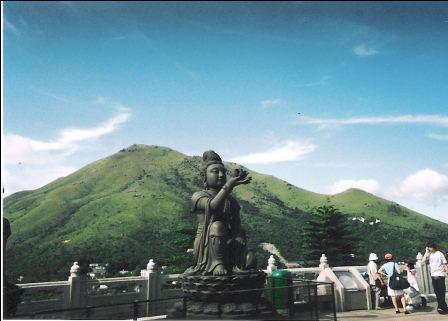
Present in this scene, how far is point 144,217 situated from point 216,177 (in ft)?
203

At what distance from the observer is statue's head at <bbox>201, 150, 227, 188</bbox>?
9320 mm

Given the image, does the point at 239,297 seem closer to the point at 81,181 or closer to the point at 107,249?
the point at 107,249

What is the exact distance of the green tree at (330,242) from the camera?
126 feet

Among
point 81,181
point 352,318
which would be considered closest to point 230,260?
point 352,318

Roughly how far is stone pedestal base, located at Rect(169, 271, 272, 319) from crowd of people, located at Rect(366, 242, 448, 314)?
3767 mm

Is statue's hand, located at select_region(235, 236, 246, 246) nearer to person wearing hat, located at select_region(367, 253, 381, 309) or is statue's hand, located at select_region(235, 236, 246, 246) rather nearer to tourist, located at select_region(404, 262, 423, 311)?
person wearing hat, located at select_region(367, 253, 381, 309)

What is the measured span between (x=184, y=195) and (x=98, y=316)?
239 ft

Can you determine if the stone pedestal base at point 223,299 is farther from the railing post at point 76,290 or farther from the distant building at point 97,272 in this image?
the distant building at point 97,272

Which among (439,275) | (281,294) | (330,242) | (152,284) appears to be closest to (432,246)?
(439,275)

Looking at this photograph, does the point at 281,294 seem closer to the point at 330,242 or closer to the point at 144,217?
the point at 330,242

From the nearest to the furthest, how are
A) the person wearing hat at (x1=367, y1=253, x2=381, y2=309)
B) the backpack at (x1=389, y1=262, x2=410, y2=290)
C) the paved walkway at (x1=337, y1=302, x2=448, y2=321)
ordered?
the paved walkway at (x1=337, y1=302, x2=448, y2=321) → the backpack at (x1=389, y1=262, x2=410, y2=290) → the person wearing hat at (x1=367, y1=253, x2=381, y2=309)

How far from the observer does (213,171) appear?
369 inches

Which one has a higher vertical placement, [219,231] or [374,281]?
[219,231]

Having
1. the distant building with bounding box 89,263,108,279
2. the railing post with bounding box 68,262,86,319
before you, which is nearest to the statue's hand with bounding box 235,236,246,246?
the railing post with bounding box 68,262,86,319
